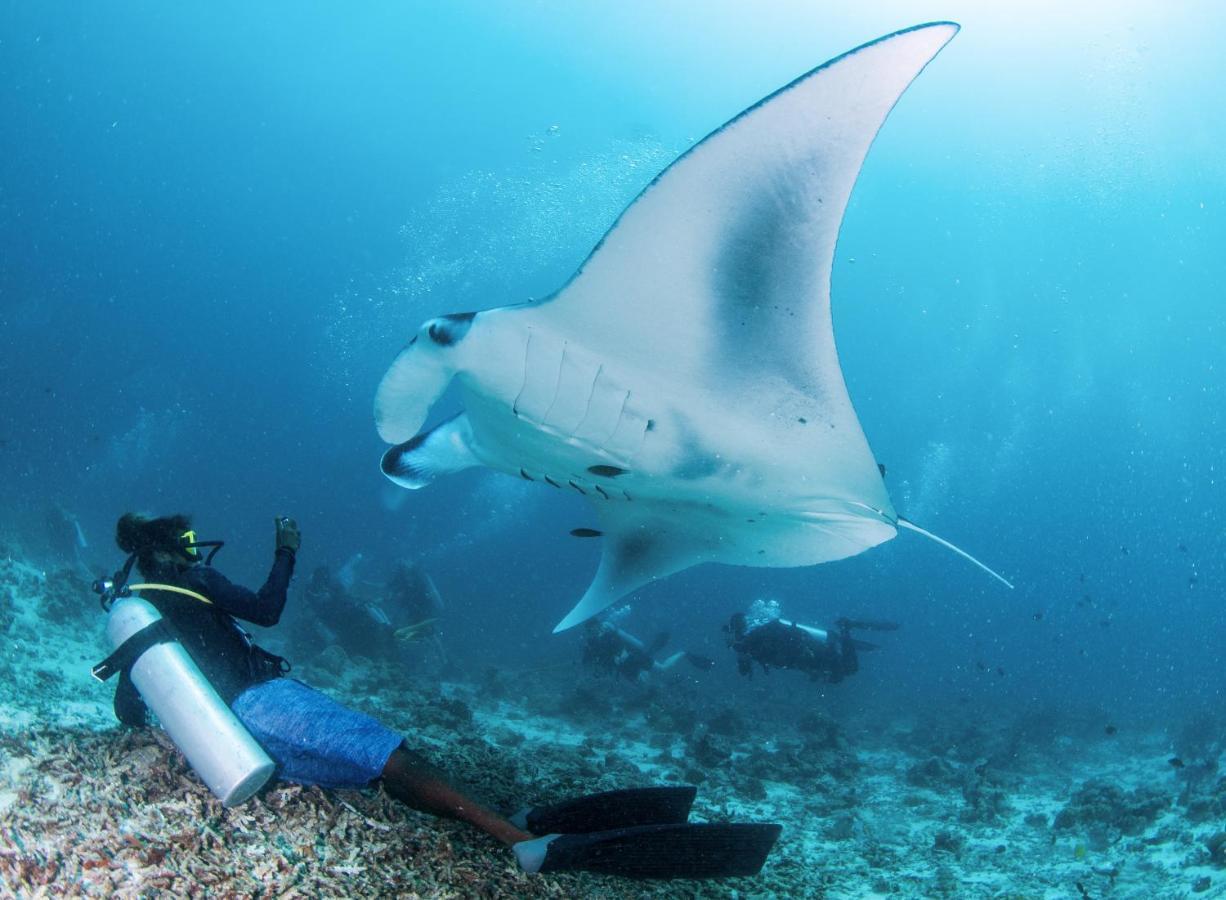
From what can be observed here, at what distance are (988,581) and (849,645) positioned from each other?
5221 centimetres

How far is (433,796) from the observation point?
250cm

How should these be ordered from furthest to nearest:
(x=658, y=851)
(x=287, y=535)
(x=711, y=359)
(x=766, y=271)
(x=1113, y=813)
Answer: (x=1113, y=813) → (x=287, y=535) → (x=711, y=359) → (x=766, y=271) → (x=658, y=851)

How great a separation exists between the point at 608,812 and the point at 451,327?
2.20 metres

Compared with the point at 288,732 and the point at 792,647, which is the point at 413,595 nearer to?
the point at 792,647

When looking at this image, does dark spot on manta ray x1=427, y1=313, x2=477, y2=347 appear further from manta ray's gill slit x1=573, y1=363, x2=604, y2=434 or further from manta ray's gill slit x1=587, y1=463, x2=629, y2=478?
manta ray's gill slit x1=587, y1=463, x2=629, y2=478

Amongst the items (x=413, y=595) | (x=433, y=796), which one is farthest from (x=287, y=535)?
(x=413, y=595)

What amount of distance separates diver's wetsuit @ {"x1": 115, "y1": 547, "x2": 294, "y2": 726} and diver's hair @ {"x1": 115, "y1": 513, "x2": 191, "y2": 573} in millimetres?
86

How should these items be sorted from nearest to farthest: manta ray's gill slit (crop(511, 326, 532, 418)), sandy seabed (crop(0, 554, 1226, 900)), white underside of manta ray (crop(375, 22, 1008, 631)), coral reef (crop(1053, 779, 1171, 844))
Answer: sandy seabed (crop(0, 554, 1226, 900)) < white underside of manta ray (crop(375, 22, 1008, 631)) < manta ray's gill slit (crop(511, 326, 532, 418)) < coral reef (crop(1053, 779, 1171, 844))

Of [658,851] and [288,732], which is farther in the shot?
[288,732]

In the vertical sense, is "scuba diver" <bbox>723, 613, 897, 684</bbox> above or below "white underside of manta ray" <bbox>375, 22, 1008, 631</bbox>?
above

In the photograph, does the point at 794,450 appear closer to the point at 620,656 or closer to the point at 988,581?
the point at 620,656

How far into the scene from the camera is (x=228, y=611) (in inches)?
115

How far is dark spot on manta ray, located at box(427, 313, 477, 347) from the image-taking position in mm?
2982

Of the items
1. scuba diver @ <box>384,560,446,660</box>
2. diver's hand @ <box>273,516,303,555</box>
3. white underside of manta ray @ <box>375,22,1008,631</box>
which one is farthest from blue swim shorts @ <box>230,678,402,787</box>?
scuba diver @ <box>384,560,446,660</box>
